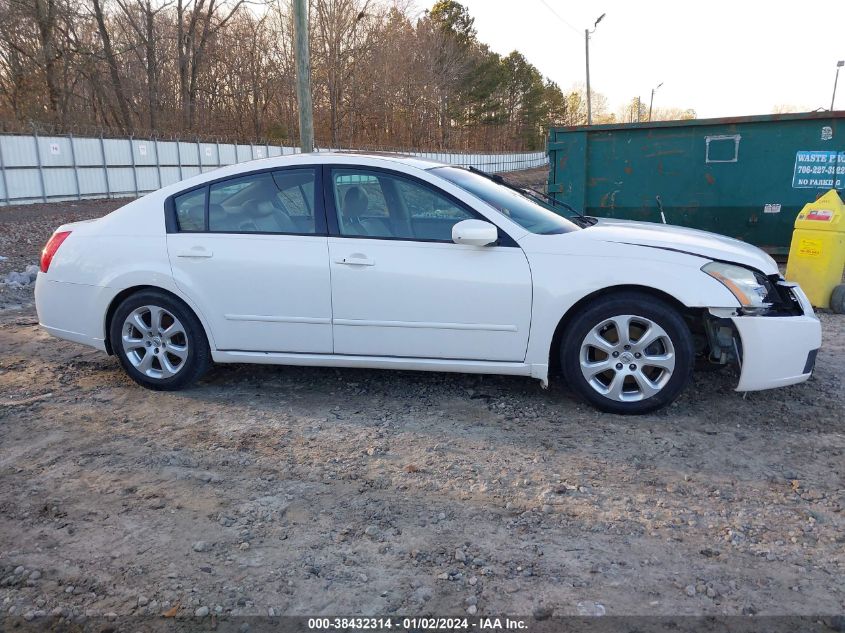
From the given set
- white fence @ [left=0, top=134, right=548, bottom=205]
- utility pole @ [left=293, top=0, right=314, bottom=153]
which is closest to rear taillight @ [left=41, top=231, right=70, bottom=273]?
utility pole @ [left=293, top=0, right=314, bottom=153]

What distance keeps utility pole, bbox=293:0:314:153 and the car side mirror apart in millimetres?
8555

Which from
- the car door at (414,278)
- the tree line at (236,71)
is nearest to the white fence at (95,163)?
the tree line at (236,71)

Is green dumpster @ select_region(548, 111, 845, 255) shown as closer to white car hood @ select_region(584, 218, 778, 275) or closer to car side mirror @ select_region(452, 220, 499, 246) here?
white car hood @ select_region(584, 218, 778, 275)

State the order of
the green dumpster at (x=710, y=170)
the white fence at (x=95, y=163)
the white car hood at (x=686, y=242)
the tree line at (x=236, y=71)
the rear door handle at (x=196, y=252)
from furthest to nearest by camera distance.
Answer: the tree line at (x=236, y=71) → the white fence at (x=95, y=163) → the green dumpster at (x=710, y=170) → the rear door handle at (x=196, y=252) → the white car hood at (x=686, y=242)

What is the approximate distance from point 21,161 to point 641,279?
21.4 m

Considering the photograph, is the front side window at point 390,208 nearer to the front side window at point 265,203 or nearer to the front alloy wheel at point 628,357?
the front side window at point 265,203

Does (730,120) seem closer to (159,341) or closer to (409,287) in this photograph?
(409,287)

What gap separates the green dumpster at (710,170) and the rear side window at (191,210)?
5.89 m

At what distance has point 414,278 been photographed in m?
4.21

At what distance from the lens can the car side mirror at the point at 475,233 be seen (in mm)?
4055

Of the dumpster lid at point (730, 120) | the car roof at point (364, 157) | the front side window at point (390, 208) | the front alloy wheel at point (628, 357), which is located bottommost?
the front alloy wheel at point (628, 357)

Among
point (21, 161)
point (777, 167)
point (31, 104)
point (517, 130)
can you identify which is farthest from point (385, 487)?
point (517, 130)

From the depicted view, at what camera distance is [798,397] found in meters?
4.48

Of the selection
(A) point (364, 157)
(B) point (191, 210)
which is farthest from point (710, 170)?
(B) point (191, 210)
